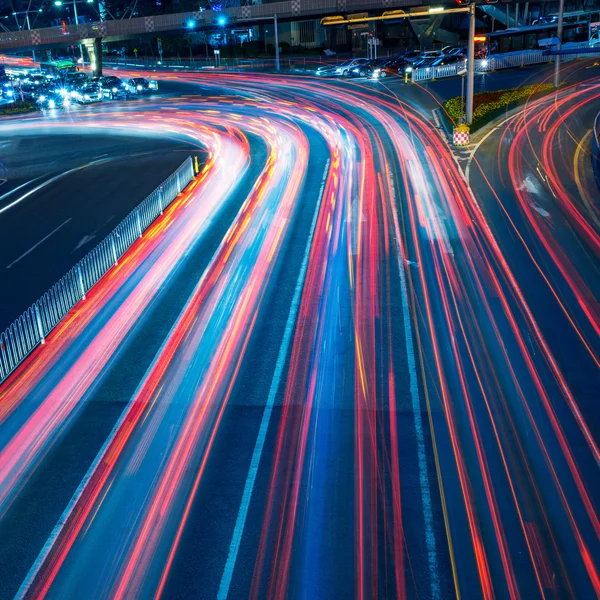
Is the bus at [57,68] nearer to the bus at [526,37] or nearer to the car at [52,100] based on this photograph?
the car at [52,100]

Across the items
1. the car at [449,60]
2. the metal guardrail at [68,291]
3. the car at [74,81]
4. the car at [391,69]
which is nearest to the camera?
the metal guardrail at [68,291]

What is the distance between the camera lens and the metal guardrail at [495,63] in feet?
175

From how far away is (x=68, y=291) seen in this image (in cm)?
1772

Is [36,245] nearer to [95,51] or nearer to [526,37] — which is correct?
[526,37]

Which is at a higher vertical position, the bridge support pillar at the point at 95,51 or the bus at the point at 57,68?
the bridge support pillar at the point at 95,51

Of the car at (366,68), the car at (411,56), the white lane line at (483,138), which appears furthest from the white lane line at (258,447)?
the car at (366,68)

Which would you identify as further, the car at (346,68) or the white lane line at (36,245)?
the car at (346,68)

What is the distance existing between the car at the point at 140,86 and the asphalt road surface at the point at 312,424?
45.4m

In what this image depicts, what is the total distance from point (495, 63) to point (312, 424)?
1934 inches

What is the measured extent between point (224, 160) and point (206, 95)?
25867 millimetres

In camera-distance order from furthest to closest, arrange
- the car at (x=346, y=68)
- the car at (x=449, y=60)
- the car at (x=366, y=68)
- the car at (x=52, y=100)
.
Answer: the car at (x=346, y=68)
the car at (x=366, y=68)
the car at (x=52, y=100)
the car at (x=449, y=60)

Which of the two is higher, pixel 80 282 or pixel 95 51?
pixel 95 51

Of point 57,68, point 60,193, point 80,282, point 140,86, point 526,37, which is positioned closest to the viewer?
point 80,282

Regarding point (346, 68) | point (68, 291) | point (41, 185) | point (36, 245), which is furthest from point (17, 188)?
point (346, 68)
